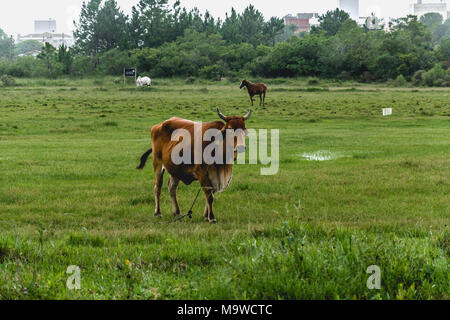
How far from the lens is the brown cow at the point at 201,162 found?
292 inches

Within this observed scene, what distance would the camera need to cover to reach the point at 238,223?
8453 millimetres

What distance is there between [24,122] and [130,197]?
712 inches

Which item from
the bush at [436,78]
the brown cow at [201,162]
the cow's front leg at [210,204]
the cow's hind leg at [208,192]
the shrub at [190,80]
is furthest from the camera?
the shrub at [190,80]

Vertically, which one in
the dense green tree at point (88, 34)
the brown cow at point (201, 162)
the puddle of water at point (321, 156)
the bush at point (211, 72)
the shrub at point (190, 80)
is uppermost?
the dense green tree at point (88, 34)

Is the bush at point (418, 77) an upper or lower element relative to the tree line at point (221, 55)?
lower

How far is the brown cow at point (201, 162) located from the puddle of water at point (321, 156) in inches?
346

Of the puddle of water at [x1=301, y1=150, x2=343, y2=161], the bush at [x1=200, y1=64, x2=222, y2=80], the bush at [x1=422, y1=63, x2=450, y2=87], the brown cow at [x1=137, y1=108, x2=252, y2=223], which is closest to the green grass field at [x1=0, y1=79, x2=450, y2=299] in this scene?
the puddle of water at [x1=301, y1=150, x2=343, y2=161]

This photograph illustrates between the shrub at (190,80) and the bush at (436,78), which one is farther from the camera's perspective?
the shrub at (190,80)

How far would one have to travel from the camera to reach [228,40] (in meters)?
115

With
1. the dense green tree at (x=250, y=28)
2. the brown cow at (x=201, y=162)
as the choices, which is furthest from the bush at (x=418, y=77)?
the brown cow at (x=201, y=162)

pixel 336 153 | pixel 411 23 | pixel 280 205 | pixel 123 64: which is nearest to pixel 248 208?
pixel 280 205

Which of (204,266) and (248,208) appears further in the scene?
(248,208)

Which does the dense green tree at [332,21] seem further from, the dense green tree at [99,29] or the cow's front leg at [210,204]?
the cow's front leg at [210,204]
